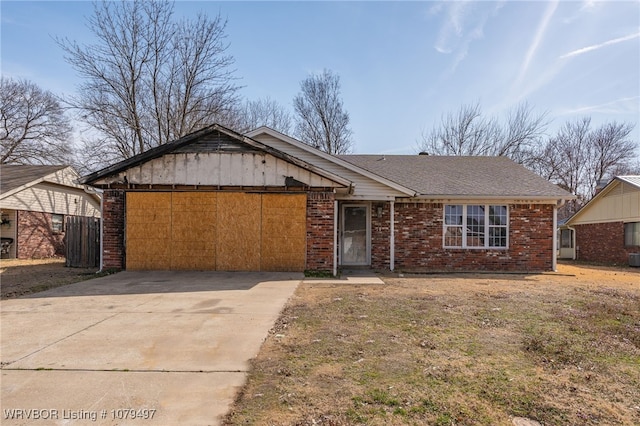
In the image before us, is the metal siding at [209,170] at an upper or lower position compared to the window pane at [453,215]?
upper

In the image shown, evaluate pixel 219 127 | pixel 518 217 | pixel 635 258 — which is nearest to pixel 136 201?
pixel 219 127

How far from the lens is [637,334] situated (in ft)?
18.1

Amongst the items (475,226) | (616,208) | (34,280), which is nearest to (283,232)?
(34,280)

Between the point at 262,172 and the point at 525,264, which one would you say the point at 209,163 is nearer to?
the point at 262,172

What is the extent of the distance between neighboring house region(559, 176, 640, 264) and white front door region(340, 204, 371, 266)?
14087 mm

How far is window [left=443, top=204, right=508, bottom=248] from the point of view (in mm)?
13695

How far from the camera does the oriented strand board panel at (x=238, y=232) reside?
37.1ft

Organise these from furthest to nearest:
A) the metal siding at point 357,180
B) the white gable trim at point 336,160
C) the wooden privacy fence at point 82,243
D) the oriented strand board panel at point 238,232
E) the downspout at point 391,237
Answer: the wooden privacy fence at point 82,243 → the downspout at point 391,237 → the metal siding at point 357,180 → the white gable trim at point 336,160 → the oriented strand board panel at point 238,232

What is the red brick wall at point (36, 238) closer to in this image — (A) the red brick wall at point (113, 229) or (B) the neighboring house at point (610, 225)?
(A) the red brick wall at point (113, 229)

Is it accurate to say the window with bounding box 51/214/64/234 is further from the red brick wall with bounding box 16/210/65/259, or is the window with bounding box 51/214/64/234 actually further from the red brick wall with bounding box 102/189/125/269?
the red brick wall with bounding box 102/189/125/269

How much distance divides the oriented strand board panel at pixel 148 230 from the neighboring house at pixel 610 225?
20616 millimetres

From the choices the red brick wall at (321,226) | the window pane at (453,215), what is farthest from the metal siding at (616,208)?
the red brick wall at (321,226)

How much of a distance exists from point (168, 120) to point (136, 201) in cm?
1508

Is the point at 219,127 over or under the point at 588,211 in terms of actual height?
over
